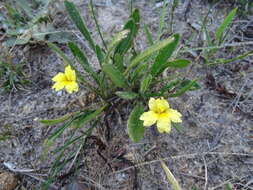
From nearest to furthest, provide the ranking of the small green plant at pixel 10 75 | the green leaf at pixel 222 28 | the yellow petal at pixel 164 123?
the yellow petal at pixel 164 123 < the green leaf at pixel 222 28 < the small green plant at pixel 10 75

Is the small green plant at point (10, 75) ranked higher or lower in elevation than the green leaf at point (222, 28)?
higher

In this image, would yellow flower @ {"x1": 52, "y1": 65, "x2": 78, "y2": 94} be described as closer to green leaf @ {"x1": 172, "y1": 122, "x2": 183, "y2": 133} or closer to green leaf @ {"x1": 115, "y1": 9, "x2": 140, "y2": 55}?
green leaf @ {"x1": 115, "y1": 9, "x2": 140, "y2": 55}

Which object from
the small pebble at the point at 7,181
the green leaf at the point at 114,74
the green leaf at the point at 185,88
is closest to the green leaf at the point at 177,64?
the green leaf at the point at 185,88

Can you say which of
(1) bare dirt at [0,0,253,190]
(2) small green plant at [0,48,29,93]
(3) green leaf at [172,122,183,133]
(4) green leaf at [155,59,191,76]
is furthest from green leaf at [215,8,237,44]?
(2) small green plant at [0,48,29,93]

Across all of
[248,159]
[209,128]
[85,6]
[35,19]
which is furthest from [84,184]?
[85,6]

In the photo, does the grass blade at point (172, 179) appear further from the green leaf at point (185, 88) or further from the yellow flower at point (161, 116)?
the green leaf at point (185, 88)

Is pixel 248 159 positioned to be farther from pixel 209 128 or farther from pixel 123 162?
pixel 123 162

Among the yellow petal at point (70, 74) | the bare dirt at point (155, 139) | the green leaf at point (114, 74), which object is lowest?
the bare dirt at point (155, 139)
